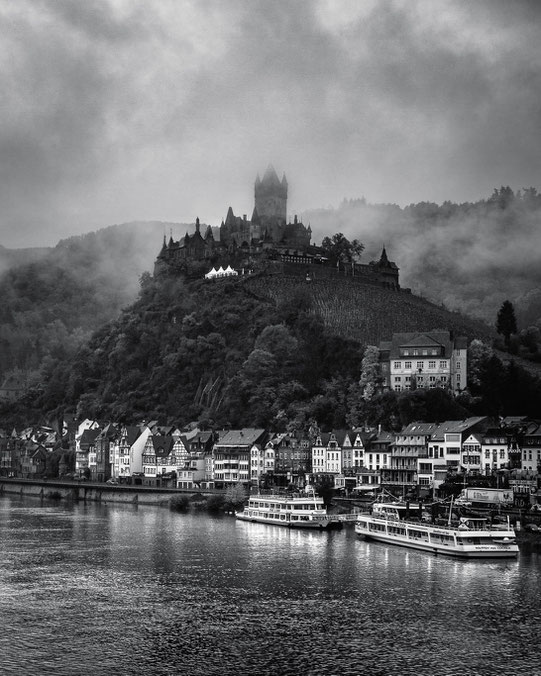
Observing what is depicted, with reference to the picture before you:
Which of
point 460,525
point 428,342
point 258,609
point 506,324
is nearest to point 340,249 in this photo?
point 506,324

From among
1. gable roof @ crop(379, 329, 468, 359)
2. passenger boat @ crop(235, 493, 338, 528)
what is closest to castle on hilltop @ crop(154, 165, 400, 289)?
gable roof @ crop(379, 329, 468, 359)

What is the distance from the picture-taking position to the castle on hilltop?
139m

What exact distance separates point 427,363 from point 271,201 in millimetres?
74803

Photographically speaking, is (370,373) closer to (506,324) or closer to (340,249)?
(506,324)

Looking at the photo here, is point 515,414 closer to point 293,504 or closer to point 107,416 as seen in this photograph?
point 293,504

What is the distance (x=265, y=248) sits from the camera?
470ft

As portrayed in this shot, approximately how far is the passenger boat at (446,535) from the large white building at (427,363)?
3477 centimetres

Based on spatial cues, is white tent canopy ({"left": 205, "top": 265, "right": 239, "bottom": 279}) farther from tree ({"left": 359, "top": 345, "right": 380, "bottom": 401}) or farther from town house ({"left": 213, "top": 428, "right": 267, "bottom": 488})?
town house ({"left": 213, "top": 428, "right": 267, "bottom": 488})

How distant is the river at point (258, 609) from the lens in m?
33.6

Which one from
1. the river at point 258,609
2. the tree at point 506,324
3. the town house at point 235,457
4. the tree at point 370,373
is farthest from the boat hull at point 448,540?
the tree at point 506,324

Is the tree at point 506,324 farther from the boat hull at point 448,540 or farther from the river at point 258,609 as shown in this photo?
the river at point 258,609

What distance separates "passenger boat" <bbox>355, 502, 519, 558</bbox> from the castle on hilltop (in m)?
74.1

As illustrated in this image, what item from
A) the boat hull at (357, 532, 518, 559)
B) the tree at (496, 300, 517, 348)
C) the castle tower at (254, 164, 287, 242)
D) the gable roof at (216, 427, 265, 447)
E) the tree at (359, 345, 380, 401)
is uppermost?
the castle tower at (254, 164, 287, 242)

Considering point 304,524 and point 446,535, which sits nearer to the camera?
point 446,535
